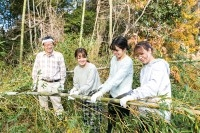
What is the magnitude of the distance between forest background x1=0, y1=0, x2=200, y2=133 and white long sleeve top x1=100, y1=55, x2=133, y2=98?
423 mm

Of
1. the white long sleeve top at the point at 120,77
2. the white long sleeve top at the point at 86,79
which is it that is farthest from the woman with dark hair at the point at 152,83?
the white long sleeve top at the point at 86,79

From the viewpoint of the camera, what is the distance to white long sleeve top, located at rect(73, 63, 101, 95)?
15.7 feet

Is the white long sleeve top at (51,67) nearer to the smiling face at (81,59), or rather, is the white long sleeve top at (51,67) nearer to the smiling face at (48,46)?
the smiling face at (48,46)

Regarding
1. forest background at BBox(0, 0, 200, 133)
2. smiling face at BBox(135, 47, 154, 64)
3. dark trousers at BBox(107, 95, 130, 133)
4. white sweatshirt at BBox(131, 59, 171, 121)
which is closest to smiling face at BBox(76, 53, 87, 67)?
forest background at BBox(0, 0, 200, 133)

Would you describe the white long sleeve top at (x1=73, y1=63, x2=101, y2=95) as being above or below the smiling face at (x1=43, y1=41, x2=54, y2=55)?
below

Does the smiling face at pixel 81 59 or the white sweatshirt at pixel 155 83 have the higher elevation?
the smiling face at pixel 81 59

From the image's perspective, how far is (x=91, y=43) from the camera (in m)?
9.01

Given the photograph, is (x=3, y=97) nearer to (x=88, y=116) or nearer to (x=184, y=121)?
(x=88, y=116)

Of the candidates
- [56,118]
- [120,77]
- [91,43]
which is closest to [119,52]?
[120,77]

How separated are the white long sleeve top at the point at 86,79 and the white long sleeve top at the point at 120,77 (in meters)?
0.66

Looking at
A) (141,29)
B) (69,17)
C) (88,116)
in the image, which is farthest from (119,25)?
(88,116)

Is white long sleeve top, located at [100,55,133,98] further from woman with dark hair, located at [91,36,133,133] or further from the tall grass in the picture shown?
the tall grass

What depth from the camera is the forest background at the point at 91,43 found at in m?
3.99

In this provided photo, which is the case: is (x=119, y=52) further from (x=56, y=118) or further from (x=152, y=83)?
(x=56, y=118)
